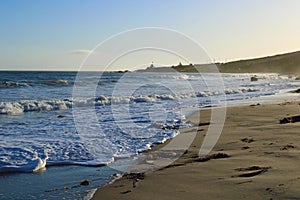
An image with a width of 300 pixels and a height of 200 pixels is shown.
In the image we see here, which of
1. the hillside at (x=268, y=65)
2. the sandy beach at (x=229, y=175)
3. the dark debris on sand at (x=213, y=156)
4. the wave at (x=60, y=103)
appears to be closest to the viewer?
the sandy beach at (x=229, y=175)

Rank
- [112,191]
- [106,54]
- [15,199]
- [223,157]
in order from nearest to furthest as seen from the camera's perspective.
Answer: [15,199] < [112,191] < [223,157] < [106,54]

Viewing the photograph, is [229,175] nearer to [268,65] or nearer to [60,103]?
[60,103]

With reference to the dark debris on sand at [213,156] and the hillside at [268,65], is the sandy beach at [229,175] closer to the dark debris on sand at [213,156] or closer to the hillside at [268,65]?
the dark debris on sand at [213,156]

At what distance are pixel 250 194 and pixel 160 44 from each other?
4.36 m

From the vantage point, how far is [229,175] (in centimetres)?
545

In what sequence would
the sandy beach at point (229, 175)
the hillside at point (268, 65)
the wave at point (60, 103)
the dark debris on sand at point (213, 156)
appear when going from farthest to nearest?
1. the hillside at point (268, 65)
2. the wave at point (60, 103)
3. the dark debris on sand at point (213, 156)
4. the sandy beach at point (229, 175)

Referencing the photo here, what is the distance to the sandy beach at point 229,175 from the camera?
459cm

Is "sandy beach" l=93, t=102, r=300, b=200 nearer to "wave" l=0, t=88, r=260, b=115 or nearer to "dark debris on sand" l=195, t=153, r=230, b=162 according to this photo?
"dark debris on sand" l=195, t=153, r=230, b=162

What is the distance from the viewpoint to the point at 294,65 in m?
122

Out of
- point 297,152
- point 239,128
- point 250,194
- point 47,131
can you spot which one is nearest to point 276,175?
point 250,194

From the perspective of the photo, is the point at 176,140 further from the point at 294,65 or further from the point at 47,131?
the point at 294,65

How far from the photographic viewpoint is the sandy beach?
181 inches

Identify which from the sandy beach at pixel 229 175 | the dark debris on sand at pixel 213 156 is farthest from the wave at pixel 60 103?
the dark debris on sand at pixel 213 156

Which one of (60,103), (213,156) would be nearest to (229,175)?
(213,156)
